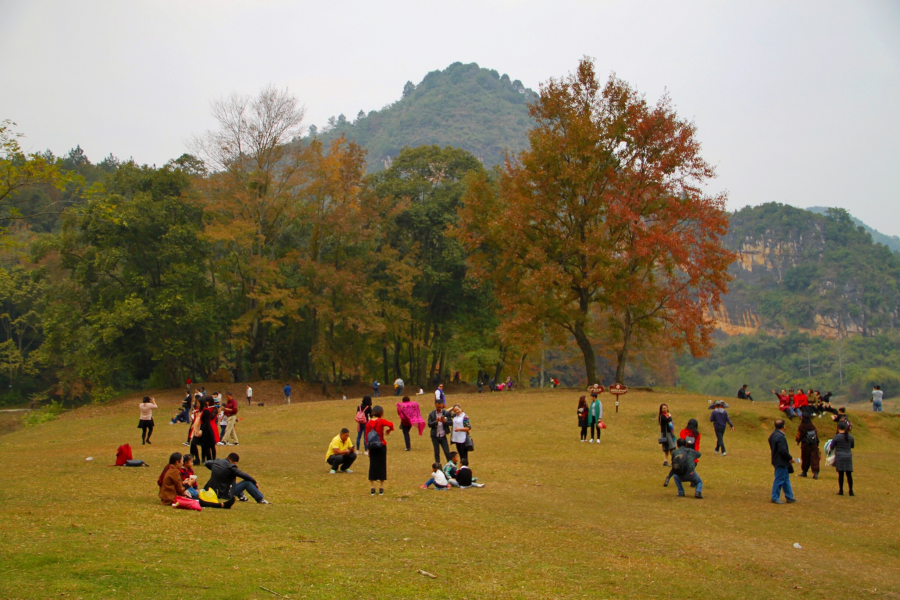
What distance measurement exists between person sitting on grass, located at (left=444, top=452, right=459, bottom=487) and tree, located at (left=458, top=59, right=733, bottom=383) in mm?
23132

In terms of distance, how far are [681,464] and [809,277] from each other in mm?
131347

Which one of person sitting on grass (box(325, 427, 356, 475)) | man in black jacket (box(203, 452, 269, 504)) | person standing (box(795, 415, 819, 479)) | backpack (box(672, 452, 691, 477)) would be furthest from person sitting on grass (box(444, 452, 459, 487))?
person standing (box(795, 415, 819, 479))

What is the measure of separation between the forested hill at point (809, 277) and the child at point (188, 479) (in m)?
127

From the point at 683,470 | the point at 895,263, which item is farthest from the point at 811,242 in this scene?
the point at 683,470

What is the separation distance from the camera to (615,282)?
3853 centimetres

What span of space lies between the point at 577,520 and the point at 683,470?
366 cm

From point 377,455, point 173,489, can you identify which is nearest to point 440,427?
point 377,455

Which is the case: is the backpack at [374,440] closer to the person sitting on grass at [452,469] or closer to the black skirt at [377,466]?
the black skirt at [377,466]

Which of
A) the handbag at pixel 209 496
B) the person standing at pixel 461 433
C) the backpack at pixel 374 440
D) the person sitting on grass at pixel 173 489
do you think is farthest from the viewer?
the person standing at pixel 461 433

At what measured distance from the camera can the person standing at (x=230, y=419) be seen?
21.3 m

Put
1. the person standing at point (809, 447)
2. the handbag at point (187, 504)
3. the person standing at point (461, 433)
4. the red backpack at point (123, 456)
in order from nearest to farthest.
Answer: the handbag at point (187, 504), the person standing at point (461, 433), the red backpack at point (123, 456), the person standing at point (809, 447)

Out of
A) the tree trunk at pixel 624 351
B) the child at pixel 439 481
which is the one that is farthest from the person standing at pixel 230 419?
the tree trunk at pixel 624 351

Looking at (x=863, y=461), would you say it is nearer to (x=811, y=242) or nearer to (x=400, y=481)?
(x=400, y=481)

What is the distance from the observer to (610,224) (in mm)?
39781
